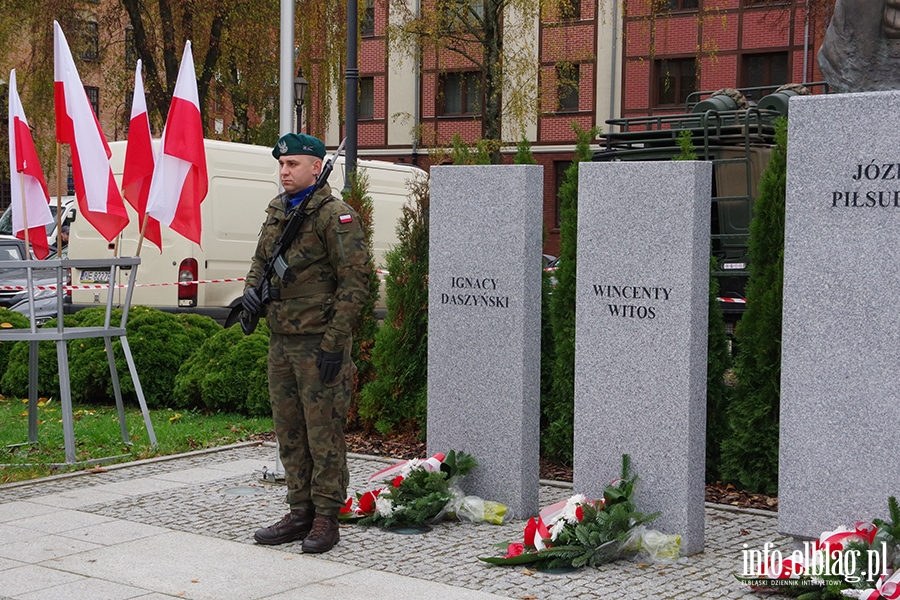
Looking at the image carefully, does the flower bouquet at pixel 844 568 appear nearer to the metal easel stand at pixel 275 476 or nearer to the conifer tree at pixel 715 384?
the conifer tree at pixel 715 384

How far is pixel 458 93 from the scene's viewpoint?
39656 mm

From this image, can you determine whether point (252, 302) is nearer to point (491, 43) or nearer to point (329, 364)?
point (329, 364)

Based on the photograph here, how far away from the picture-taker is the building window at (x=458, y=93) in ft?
127

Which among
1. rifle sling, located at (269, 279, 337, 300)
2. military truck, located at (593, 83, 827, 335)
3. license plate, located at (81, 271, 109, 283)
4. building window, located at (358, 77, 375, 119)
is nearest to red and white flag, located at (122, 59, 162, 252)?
rifle sling, located at (269, 279, 337, 300)

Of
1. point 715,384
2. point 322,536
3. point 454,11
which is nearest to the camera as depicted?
point 322,536

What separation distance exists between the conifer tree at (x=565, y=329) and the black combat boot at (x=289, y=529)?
2779 millimetres

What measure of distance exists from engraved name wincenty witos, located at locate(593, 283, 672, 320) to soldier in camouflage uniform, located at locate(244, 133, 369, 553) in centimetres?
132

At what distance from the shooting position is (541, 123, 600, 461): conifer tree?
29.0 feet

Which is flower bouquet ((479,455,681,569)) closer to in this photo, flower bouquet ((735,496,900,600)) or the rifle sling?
flower bouquet ((735,496,900,600))

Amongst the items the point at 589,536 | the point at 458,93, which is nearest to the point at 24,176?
the point at 589,536

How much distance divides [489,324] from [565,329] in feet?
6.23

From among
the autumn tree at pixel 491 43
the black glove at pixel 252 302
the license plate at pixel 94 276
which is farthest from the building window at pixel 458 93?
the black glove at pixel 252 302

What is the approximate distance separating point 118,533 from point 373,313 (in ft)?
13.7

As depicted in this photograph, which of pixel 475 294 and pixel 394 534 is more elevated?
pixel 475 294
